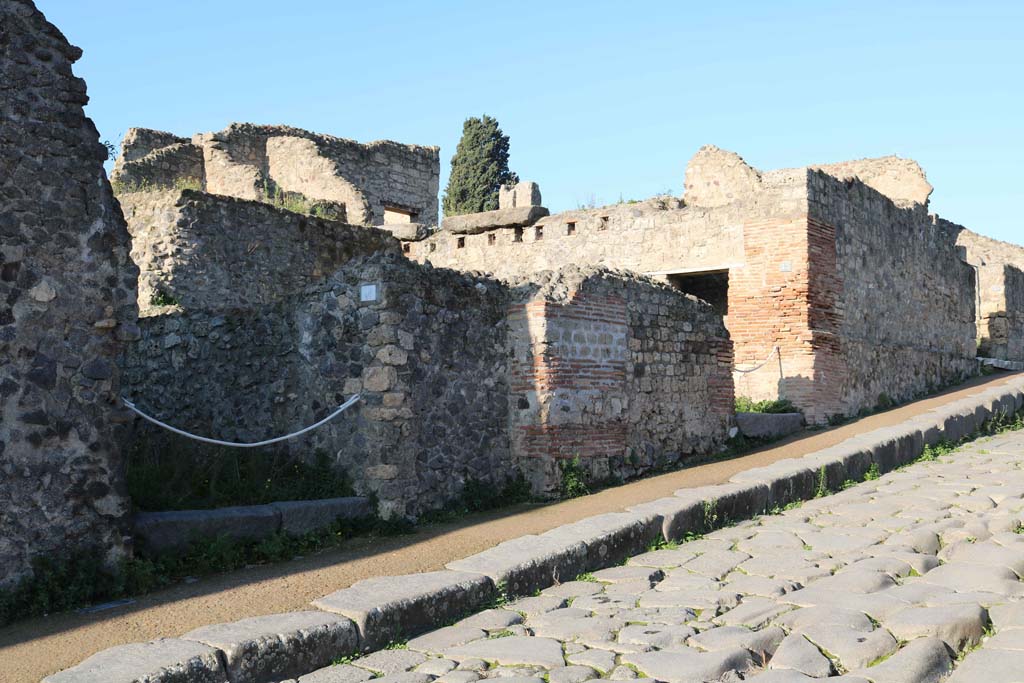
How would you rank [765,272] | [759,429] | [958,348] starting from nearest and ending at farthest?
[759,429] < [765,272] < [958,348]

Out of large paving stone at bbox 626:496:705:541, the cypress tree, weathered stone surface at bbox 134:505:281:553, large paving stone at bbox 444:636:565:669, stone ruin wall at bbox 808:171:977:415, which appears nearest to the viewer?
large paving stone at bbox 444:636:565:669

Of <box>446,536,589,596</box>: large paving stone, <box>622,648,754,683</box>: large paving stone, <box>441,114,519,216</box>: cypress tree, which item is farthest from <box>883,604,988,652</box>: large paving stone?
<box>441,114,519,216</box>: cypress tree

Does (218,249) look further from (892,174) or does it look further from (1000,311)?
(1000,311)

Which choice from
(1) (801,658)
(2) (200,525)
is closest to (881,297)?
(1) (801,658)

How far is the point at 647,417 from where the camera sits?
390 inches

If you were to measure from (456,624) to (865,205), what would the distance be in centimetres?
1198

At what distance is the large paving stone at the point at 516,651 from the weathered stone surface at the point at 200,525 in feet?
7.37

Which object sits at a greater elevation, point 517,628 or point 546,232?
point 546,232

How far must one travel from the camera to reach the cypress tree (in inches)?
1398

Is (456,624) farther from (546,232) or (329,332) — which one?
(546,232)

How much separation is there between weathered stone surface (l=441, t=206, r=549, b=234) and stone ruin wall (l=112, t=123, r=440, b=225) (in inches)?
93.1

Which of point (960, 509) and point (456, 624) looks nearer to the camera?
point (456, 624)

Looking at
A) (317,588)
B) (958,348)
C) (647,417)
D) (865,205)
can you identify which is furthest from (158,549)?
(958,348)

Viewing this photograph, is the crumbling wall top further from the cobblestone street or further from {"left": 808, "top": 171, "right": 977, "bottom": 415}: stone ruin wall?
the cobblestone street
